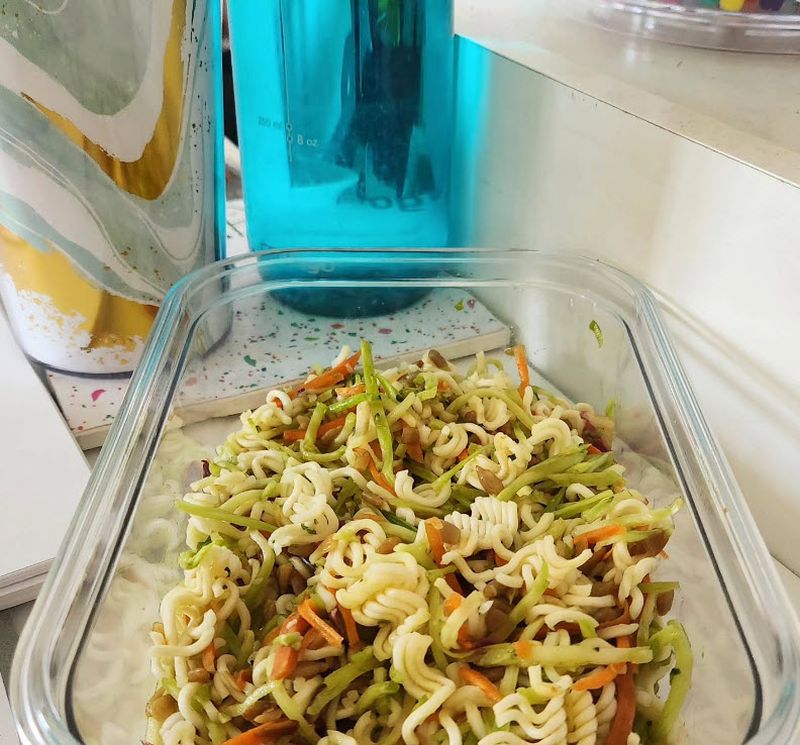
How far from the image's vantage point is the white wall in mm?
461

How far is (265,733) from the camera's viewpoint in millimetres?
345

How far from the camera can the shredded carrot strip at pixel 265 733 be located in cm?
34

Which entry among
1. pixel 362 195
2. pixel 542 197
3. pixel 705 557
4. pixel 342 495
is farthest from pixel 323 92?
pixel 705 557

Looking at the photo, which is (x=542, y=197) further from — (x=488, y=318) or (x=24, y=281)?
(x=24, y=281)

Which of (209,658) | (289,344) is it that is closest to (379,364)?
(289,344)

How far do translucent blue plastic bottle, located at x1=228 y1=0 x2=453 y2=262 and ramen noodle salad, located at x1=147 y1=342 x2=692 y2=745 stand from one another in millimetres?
201

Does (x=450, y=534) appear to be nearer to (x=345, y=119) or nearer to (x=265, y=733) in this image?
(x=265, y=733)

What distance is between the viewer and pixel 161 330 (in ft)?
Answer: 1.63

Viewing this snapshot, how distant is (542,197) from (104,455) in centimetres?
38

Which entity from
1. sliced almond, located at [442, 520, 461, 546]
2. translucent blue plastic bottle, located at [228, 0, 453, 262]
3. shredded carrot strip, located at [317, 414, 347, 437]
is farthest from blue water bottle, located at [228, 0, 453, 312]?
sliced almond, located at [442, 520, 461, 546]

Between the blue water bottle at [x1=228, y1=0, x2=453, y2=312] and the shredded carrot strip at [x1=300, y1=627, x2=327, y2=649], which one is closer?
the shredded carrot strip at [x1=300, y1=627, x2=327, y2=649]

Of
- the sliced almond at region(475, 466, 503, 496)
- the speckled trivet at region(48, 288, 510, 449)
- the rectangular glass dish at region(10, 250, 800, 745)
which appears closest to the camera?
the rectangular glass dish at region(10, 250, 800, 745)

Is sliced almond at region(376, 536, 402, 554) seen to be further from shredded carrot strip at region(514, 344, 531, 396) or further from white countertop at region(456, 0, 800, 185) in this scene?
white countertop at region(456, 0, 800, 185)

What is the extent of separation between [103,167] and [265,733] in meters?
0.37
